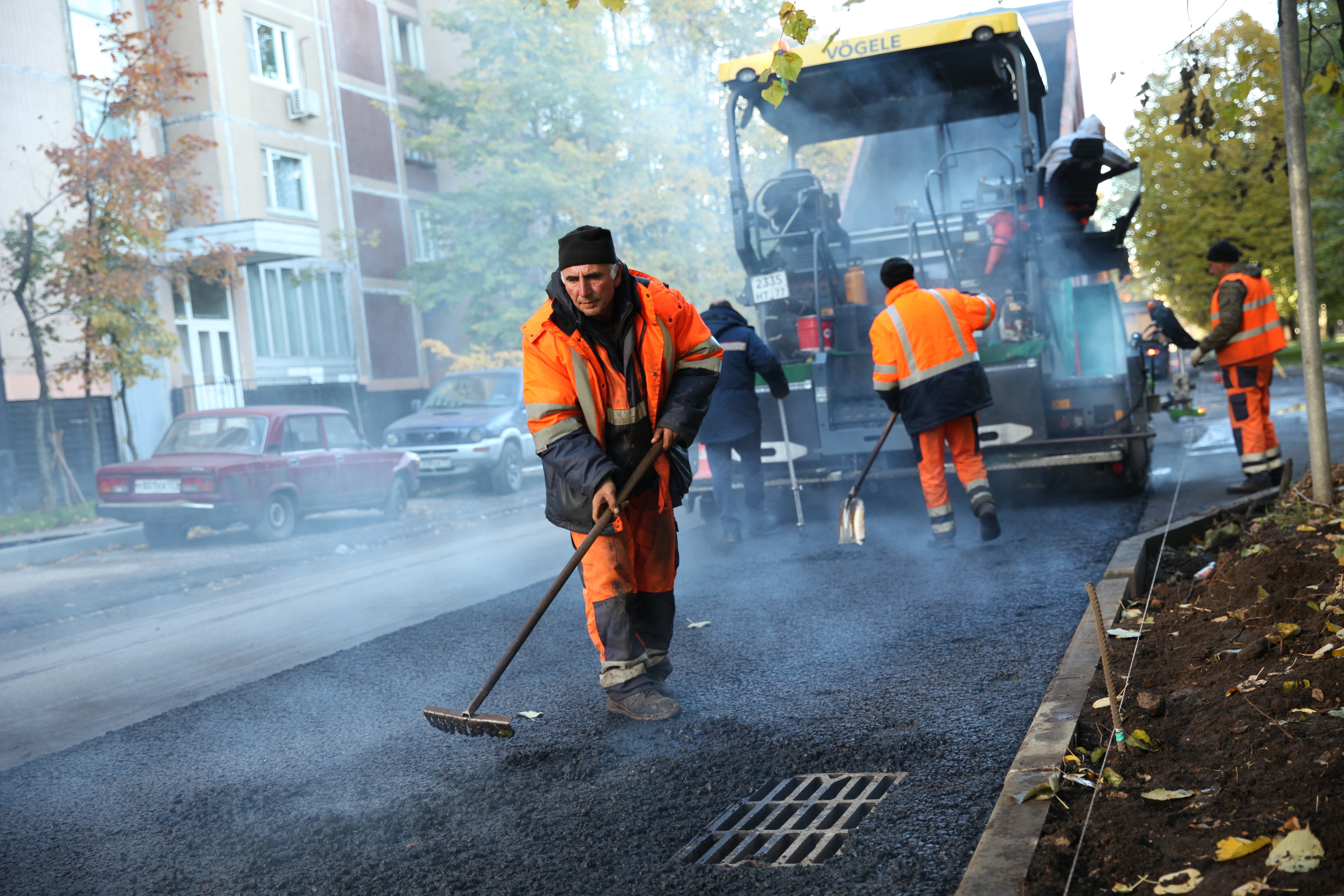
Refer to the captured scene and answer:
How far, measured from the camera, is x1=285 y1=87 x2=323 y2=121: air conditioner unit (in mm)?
23453

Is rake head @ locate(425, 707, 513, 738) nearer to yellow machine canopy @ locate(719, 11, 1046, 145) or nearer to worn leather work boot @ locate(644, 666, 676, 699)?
worn leather work boot @ locate(644, 666, 676, 699)

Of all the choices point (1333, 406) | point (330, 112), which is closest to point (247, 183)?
point (330, 112)

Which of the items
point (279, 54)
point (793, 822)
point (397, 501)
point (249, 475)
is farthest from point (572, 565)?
point (279, 54)

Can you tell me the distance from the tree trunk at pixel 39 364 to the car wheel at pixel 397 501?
15.5ft

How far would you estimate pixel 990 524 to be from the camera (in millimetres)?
7137

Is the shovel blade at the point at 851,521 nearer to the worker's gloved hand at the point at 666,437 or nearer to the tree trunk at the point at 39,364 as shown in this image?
the worker's gloved hand at the point at 666,437

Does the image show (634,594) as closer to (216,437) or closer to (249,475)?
(249,475)

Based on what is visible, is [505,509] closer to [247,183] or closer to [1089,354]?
[1089,354]

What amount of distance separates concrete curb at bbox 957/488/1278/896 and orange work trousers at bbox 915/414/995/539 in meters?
1.49

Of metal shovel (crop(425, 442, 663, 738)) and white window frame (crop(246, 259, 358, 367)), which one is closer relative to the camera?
metal shovel (crop(425, 442, 663, 738))

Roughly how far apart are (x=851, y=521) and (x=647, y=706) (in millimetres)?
3631

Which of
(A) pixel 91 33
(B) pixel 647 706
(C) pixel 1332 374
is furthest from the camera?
(C) pixel 1332 374

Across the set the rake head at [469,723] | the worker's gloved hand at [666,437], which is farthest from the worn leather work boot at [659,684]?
the worker's gloved hand at [666,437]

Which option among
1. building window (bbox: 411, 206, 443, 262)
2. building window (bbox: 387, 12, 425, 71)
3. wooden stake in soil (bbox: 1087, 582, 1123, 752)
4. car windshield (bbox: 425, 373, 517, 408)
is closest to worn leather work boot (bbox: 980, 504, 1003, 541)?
wooden stake in soil (bbox: 1087, 582, 1123, 752)
